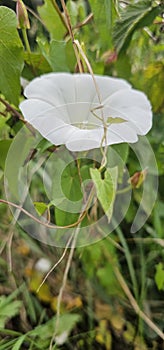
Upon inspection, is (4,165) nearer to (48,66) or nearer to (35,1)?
(48,66)

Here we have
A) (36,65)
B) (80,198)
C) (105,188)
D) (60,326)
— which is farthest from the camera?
(60,326)

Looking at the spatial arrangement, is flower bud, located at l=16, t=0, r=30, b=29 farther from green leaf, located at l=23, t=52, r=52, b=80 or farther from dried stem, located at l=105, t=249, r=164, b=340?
dried stem, located at l=105, t=249, r=164, b=340

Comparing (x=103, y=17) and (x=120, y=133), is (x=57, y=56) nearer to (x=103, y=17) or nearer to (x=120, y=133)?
(x=103, y=17)

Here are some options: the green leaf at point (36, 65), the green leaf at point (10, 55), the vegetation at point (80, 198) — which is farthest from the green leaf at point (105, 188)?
the green leaf at point (36, 65)

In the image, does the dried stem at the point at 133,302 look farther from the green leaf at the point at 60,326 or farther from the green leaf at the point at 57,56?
the green leaf at the point at 57,56

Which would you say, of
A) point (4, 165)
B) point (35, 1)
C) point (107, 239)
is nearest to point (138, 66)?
point (35, 1)

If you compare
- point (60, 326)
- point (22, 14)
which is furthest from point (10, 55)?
point (60, 326)

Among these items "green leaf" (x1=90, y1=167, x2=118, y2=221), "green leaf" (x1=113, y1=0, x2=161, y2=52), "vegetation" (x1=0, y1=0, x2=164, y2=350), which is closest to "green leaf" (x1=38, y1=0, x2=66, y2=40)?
"vegetation" (x1=0, y1=0, x2=164, y2=350)
